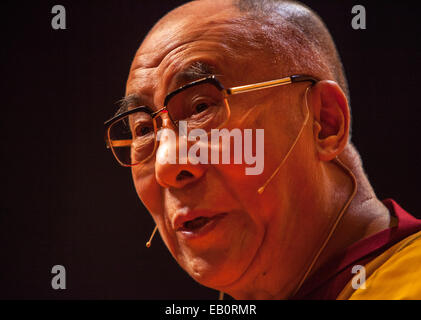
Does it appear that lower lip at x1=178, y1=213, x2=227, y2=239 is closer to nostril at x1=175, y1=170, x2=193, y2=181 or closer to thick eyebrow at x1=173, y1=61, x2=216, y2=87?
nostril at x1=175, y1=170, x2=193, y2=181

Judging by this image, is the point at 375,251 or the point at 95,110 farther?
the point at 95,110

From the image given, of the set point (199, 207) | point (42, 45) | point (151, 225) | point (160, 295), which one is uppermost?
point (42, 45)

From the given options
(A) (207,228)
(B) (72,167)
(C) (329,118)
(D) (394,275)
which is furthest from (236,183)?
(B) (72,167)

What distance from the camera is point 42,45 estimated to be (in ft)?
7.02

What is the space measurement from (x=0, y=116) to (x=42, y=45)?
36 centimetres

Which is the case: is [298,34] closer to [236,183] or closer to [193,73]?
[193,73]

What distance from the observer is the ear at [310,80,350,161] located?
4.66 feet

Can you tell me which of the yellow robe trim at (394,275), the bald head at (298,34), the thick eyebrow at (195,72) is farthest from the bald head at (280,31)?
the yellow robe trim at (394,275)

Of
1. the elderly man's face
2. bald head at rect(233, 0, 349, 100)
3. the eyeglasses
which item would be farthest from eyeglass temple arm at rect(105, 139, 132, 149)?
bald head at rect(233, 0, 349, 100)

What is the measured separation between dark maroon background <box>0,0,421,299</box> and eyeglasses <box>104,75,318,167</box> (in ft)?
2.12

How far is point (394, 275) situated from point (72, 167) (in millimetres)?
1434

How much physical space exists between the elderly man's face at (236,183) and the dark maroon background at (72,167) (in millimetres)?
728
